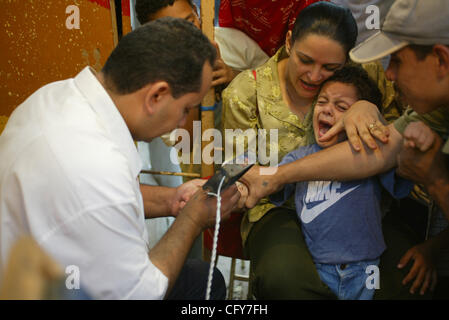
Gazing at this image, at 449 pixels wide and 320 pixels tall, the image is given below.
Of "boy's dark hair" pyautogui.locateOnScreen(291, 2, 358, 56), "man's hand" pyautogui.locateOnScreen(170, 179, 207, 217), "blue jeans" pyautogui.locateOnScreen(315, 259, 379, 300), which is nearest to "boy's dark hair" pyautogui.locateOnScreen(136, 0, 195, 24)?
"boy's dark hair" pyautogui.locateOnScreen(291, 2, 358, 56)

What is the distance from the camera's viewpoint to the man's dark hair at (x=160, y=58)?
0.99m

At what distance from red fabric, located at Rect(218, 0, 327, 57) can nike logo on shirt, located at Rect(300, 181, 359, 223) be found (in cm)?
87

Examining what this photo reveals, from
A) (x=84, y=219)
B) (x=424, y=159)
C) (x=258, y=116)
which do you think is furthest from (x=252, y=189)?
(x=84, y=219)

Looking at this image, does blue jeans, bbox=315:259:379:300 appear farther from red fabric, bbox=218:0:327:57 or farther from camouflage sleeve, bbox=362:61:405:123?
red fabric, bbox=218:0:327:57

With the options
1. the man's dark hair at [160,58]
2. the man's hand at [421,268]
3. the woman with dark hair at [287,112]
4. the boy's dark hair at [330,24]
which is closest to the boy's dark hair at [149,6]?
the woman with dark hair at [287,112]

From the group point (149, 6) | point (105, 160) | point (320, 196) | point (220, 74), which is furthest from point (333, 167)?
point (149, 6)

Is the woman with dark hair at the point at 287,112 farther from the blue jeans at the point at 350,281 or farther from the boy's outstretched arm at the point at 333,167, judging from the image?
the boy's outstretched arm at the point at 333,167

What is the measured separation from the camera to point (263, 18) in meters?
1.85

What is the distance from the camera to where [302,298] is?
50.7 inches

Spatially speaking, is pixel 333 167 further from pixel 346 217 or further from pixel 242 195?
pixel 242 195

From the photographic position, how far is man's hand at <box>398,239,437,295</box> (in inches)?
51.9

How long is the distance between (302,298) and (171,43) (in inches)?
37.6

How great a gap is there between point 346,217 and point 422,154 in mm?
336
